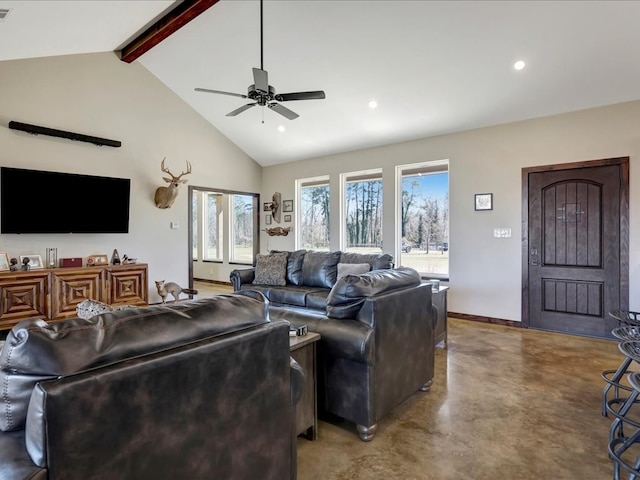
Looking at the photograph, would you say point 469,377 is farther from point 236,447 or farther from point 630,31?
point 630,31

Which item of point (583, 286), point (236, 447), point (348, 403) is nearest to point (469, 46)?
point (583, 286)

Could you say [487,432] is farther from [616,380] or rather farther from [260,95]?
[260,95]

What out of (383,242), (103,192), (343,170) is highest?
(343,170)

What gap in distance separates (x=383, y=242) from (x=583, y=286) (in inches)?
111

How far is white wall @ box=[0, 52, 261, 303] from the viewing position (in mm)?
4539

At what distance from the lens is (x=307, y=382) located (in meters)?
2.09

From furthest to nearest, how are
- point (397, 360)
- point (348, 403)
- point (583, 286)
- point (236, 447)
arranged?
point (583, 286)
point (397, 360)
point (348, 403)
point (236, 447)

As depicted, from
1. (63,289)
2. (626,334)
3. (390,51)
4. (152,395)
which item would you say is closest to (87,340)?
(152,395)

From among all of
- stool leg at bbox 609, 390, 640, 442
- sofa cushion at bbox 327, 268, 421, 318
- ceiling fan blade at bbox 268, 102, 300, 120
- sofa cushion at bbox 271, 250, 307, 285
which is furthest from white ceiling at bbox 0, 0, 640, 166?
stool leg at bbox 609, 390, 640, 442

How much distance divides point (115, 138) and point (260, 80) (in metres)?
3.23

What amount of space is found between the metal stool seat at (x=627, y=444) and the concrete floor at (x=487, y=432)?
9 cm

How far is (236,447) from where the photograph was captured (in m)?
1.31

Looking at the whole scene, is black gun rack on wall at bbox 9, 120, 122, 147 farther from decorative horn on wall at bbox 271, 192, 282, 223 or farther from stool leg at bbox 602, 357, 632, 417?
stool leg at bbox 602, 357, 632, 417

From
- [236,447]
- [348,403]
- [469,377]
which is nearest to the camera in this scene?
[236,447]
